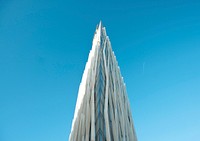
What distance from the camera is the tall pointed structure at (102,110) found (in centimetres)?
1573

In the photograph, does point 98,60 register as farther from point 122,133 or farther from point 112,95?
point 122,133

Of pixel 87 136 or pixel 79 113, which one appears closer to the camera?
pixel 87 136

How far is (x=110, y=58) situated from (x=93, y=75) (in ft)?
16.1

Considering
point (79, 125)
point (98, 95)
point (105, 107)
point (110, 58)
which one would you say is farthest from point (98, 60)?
point (79, 125)

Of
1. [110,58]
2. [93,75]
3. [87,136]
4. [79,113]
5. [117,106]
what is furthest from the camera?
[110,58]

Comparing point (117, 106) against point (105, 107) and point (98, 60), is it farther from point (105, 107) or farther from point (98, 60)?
point (98, 60)

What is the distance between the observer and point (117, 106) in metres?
18.2

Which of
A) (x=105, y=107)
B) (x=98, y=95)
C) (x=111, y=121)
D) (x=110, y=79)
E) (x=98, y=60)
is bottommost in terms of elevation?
(x=111, y=121)

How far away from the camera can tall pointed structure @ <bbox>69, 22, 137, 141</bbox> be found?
51.6 feet

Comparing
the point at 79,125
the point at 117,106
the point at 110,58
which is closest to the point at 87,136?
the point at 79,125

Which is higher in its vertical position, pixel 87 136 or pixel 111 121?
pixel 111 121

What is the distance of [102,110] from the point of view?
57.9 ft

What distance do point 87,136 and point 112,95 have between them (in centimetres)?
475

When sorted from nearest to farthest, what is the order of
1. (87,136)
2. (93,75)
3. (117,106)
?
(87,136), (117,106), (93,75)
